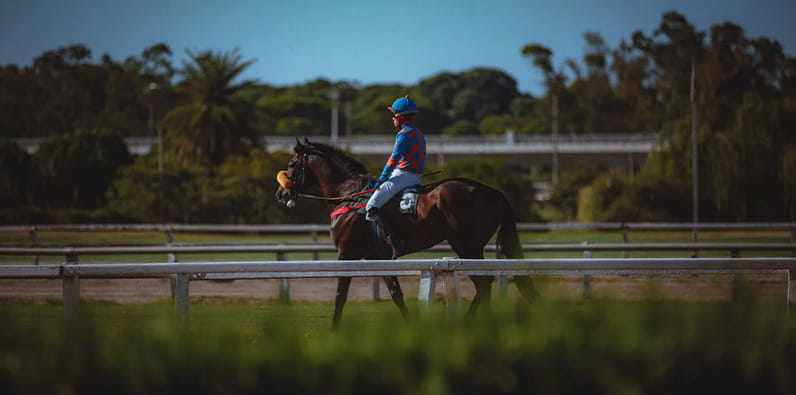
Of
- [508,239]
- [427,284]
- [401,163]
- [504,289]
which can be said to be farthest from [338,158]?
[427,284]

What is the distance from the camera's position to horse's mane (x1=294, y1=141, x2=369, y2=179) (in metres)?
10.5

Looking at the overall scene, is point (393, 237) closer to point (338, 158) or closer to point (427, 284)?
point (338, 158)

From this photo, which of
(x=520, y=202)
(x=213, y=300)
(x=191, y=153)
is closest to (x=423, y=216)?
(x=213, y=300)

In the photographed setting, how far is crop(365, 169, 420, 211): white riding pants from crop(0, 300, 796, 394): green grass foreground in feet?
18.5

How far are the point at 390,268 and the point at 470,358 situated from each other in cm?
390

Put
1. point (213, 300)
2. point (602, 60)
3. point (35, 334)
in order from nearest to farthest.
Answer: point (35, 334) < point (213, 300) < point (602, 60)

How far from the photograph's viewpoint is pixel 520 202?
4016cm

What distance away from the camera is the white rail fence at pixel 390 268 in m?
6.74

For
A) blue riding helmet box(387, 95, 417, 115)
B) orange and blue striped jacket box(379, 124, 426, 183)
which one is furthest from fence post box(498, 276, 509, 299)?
blue riding helmet box(387, 95, 417, 115)

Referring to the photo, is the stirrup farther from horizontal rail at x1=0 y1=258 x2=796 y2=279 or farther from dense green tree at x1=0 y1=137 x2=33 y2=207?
dense green tree at x1=0 y1=137 x2=33 y2=207

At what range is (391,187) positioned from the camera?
9.38 m

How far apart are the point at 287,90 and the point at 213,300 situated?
136 metres

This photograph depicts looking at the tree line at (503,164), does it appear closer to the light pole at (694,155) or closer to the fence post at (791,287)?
the light pole at (694,155)

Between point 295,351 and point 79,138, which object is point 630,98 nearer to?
point 79,138
